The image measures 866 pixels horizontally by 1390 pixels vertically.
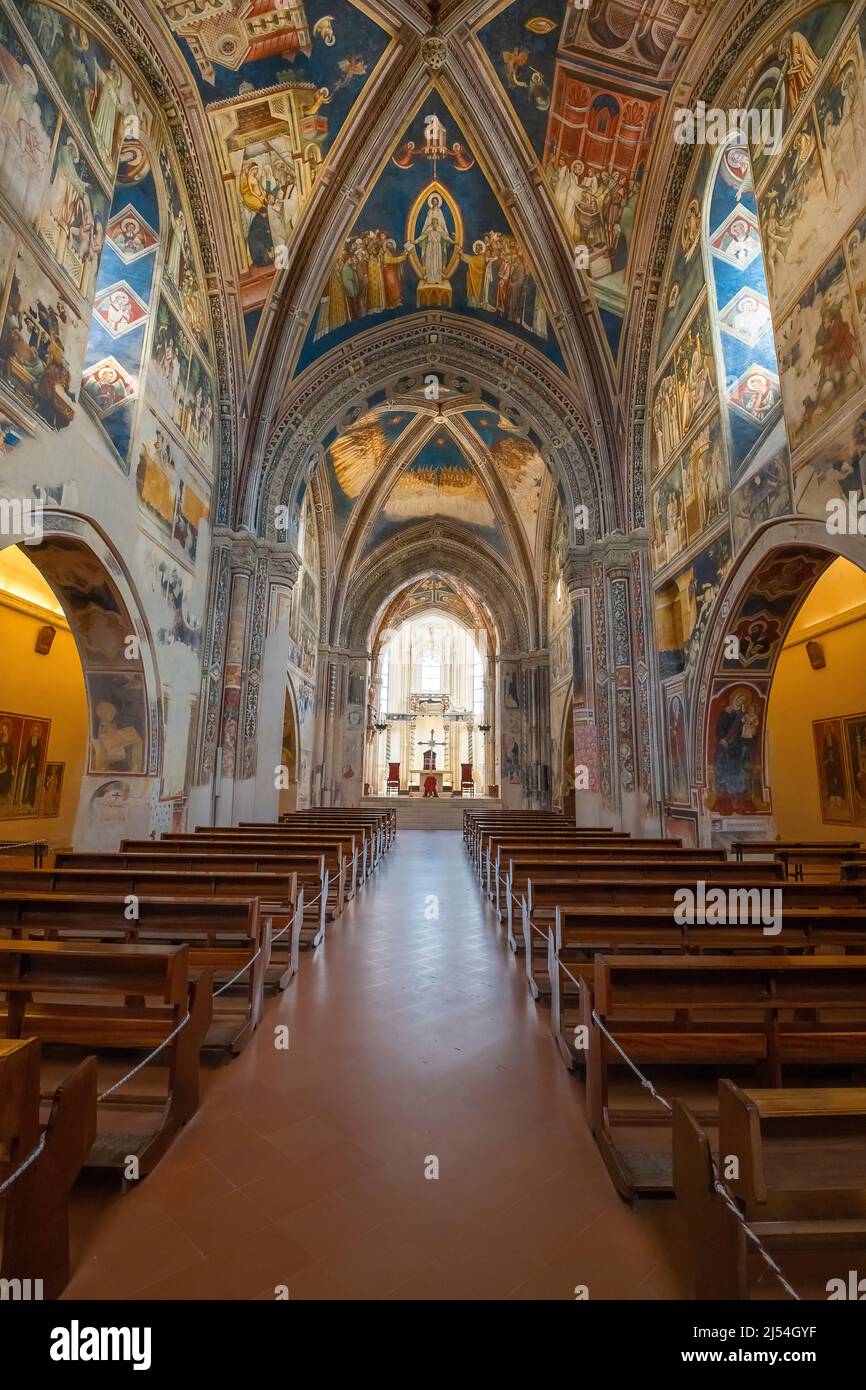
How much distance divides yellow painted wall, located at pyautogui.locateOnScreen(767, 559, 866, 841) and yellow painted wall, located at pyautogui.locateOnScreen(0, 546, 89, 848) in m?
15.2

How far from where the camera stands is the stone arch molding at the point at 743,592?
6.86m

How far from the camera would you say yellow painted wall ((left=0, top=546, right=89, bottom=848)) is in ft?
42.6

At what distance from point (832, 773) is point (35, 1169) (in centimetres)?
1490

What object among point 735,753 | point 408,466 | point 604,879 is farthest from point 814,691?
point 408,466

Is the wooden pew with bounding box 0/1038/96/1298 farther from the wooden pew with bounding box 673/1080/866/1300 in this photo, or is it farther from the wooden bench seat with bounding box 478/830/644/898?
the wooden bench seat with bounding box 478/830/644/898

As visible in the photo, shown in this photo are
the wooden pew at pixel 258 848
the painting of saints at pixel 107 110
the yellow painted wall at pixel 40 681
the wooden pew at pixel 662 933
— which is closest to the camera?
the wooden pew at pixel 662 933

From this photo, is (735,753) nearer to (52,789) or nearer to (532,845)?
(532,845)

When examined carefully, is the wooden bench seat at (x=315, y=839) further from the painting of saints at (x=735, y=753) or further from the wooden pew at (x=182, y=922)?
the painting of saints at (x=735, y=753)

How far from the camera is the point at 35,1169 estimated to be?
198 centimetres

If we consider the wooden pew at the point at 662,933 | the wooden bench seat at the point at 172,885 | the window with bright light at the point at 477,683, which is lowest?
the wooden pew at the point at 662,933

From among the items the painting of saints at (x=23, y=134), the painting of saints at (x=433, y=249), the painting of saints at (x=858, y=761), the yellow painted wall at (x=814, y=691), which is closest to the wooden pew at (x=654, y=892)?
the yellow painted wall at (x=814, y=691)

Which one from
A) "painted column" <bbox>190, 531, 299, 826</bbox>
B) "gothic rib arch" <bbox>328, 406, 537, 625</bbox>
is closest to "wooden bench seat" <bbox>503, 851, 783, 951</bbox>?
"painted column" <bbox>190, 531, 299, 826</bbox>

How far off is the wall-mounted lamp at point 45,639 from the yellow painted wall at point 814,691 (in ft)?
51.1
